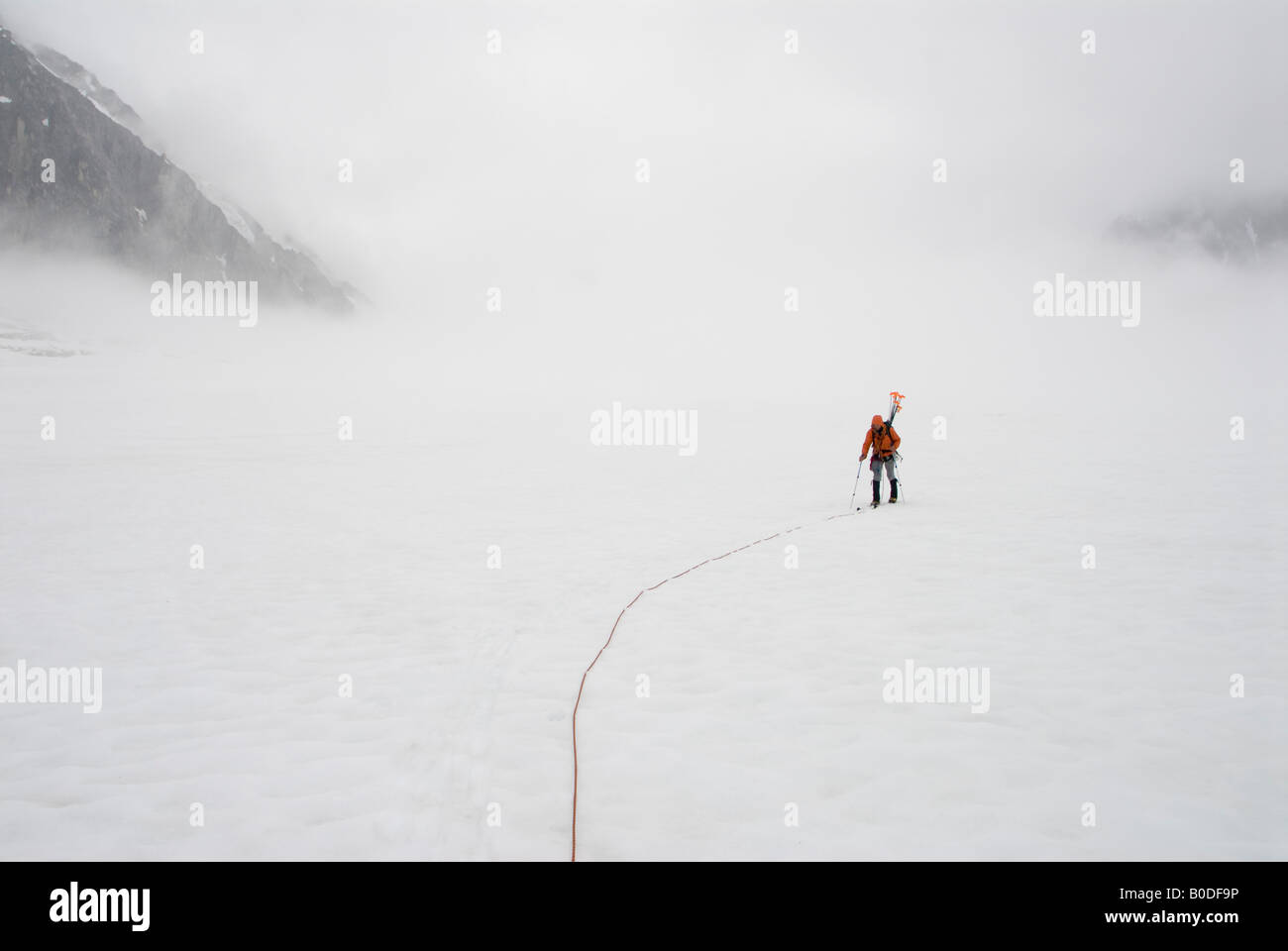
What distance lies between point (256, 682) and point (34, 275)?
597 feet

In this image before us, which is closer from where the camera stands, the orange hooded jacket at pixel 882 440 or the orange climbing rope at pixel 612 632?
the orange climbing rope at pixel 612 632

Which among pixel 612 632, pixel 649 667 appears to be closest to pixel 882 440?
pixel 612 632

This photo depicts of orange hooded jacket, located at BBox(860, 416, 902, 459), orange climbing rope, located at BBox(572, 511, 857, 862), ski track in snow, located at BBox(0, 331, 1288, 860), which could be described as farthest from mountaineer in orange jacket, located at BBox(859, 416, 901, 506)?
orange climbing rope, located at BBox(572, 511, 857, 862)

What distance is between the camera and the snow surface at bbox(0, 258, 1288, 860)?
457cm

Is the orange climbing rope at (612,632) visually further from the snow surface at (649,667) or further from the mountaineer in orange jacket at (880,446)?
the mountaineer in orange jacket at (880,446)

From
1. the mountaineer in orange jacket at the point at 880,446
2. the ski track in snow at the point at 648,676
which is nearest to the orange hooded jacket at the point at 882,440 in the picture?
the mountaineer in orange jacket at the point at 880,446

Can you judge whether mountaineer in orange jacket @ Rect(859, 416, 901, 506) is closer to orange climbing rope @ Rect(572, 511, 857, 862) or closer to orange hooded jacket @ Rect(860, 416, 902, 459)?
orange hooded jacket @ Rect(860, 416, 902, 459)

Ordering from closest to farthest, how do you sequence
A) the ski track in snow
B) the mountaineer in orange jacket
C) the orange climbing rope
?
the ski track in snow, the orange climbing rope, the mountaineer in orange jacket

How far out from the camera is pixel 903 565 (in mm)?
10219

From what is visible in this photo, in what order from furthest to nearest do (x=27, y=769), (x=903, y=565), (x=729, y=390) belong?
(x=729, y=390) < (x=903, y=565) < (x=27, y=769)

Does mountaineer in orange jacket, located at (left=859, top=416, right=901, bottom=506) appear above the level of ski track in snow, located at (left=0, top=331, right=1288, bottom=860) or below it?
above

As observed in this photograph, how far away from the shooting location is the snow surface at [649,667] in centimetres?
457
